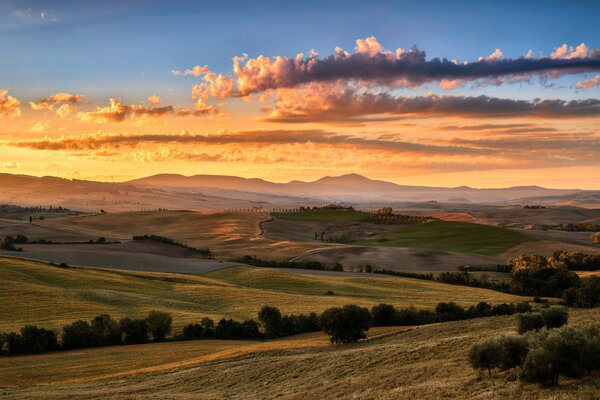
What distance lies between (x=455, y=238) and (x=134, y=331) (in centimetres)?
10224

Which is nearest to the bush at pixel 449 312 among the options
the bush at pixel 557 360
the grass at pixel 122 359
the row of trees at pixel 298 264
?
the grass at pixel 122 359

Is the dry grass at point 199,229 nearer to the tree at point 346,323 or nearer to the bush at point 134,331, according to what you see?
the bush at point 134,331

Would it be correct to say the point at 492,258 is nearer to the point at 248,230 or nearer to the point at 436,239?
the point at 436,239

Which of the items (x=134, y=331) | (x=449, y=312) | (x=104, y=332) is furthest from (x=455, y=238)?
(x=104, y=332)

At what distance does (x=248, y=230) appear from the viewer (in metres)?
166

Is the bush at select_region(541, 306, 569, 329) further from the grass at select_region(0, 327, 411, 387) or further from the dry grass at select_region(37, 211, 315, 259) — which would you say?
the dry grass at select_region(37, 211, 315, 259)

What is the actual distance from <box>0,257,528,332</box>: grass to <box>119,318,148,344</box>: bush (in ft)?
12.7

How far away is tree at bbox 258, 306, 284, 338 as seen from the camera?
59.0 m

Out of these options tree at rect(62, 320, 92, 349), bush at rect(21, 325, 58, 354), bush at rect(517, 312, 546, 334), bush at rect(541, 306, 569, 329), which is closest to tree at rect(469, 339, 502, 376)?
bush at rect(517, 312, 546, 334)

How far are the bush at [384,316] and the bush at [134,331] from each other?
21.0m

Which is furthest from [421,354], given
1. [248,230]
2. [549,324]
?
[248,230]

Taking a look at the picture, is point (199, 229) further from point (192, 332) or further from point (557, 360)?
point (557, 360)

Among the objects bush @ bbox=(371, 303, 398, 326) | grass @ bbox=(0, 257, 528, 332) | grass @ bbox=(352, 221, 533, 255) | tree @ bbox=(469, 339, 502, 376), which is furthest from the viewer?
grass @ bbox=(352, 221, 533, 255)

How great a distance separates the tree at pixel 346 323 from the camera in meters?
45.3
